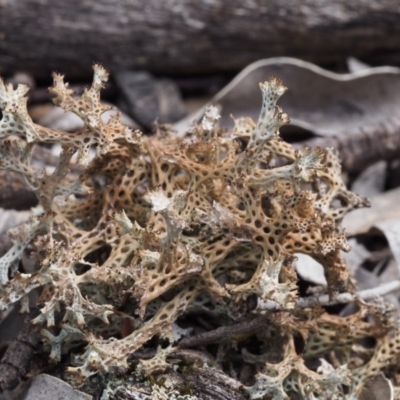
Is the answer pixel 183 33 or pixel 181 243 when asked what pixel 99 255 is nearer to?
pixel 181 243

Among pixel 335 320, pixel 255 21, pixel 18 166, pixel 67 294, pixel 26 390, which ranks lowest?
pixel 26 390

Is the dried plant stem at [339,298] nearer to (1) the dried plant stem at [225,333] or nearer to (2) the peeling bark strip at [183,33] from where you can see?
(1) the dried plant stem at [225,333]

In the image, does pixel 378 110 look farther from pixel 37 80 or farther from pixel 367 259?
pixel 37 80

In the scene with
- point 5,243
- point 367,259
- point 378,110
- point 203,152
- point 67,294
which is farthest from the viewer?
point 378,110

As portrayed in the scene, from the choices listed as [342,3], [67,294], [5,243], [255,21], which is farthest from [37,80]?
[67,294]

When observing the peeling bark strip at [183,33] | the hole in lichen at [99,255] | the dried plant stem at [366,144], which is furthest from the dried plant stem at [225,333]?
the peeling bark strip at [183,33]

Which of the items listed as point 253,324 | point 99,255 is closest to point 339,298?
point 253,324

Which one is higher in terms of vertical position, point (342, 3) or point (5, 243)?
point (342, 3)
